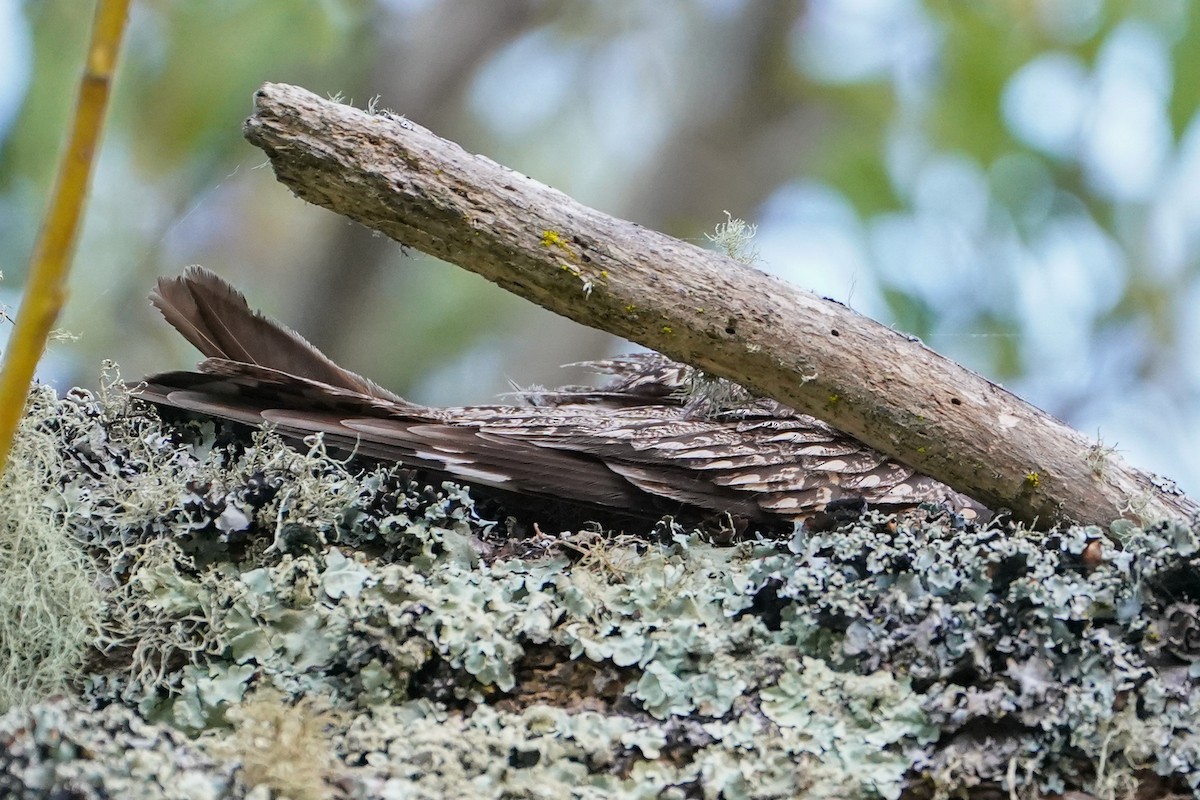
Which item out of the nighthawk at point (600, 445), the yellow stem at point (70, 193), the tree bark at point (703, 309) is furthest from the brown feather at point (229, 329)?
the yellow stem at point (70, 193)

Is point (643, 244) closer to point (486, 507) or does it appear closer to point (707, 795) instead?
point (486, 507)

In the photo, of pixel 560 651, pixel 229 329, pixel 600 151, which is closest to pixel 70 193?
pixel 560 651

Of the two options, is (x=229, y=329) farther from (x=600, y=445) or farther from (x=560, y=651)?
(x=560, y=651)

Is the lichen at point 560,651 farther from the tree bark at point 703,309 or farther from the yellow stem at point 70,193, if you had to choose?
the yellow stem at point 70,193

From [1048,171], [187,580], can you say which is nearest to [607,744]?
[187,580]

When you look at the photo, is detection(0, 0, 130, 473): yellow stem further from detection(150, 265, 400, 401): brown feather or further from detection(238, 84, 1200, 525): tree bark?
detection(150, 265, 400, 401): brown feather

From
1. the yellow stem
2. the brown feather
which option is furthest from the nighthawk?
the yellow stem
